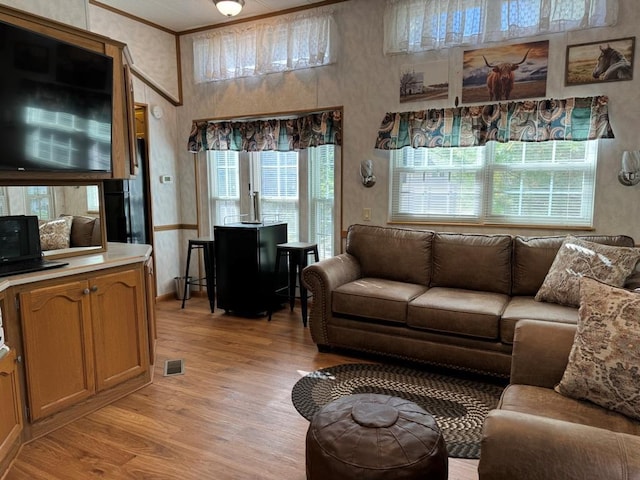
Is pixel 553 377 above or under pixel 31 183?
under

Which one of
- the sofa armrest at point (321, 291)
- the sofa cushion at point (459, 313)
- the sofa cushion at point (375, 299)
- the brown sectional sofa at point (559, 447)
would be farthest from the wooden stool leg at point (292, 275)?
the brown sectional sofa at point (559, 447)

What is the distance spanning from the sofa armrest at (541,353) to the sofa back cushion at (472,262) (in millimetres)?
1468

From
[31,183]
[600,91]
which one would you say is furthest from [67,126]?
[600,91]

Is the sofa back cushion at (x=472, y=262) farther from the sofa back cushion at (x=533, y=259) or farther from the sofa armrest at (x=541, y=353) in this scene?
the sofa armrest at (x=541, y=353)

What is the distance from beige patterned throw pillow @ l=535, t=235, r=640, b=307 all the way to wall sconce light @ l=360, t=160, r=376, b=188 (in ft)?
5.86

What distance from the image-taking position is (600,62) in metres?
3.38

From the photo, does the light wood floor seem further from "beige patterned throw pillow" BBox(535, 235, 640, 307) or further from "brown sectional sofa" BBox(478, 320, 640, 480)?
"beige patterned throw pillow" BBox(535, 235, 640, 307)

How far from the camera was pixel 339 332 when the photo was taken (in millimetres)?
3502

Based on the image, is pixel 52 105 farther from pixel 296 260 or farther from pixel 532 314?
pixel 532 314

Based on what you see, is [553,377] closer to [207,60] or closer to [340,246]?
[340,246]

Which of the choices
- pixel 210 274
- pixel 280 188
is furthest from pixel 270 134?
pixel 210 274

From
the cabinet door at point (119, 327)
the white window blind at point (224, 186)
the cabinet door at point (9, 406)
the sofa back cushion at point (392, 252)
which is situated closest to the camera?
the cabinet door at point (9, 406)

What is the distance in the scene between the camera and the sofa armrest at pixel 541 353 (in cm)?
190

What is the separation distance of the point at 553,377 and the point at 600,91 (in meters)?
2.56
